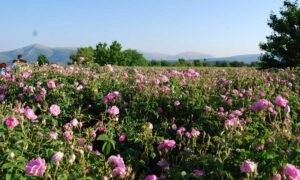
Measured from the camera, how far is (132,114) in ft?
15.5

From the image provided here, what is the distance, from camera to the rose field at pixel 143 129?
8.27ft

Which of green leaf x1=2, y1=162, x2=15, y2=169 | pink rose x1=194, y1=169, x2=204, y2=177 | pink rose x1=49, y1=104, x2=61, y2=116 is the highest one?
pink rose x1=49, y1=104, x2=61, y2=116

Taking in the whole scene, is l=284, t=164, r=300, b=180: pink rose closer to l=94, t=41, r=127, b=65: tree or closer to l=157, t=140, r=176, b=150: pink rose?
l=157, t=140, r=176, b=150: pink rose

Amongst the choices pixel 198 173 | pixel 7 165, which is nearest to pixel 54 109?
pixel 7 165

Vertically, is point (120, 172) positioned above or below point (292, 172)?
below

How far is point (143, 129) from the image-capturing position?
12.5 feet

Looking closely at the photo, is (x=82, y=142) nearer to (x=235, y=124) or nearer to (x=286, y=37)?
(x=235, y=124)

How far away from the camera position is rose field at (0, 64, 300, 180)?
8.27 feet

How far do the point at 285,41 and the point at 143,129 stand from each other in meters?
19.4

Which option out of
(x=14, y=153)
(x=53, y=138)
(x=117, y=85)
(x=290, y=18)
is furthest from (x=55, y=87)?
(x=290, y=18)

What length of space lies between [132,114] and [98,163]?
1.70 metres

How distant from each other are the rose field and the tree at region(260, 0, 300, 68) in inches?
544

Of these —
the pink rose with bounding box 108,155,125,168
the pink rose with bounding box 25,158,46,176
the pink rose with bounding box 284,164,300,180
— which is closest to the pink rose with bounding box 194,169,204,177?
the pink rose with bounding box 108,155,125,168

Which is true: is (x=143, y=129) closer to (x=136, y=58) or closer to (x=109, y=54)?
(x=109, y=54)
